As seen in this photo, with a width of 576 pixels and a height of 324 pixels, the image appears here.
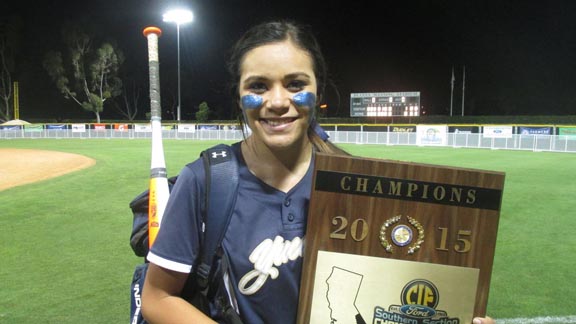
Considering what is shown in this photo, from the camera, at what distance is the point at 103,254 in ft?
18.7

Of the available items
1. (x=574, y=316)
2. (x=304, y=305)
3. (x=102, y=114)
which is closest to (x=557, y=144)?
(x=574, y=316)

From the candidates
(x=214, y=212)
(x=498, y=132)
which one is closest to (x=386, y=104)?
(x=498, y=132)

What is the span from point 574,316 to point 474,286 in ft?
10.8

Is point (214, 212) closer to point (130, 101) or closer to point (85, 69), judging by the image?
point (85, 69)

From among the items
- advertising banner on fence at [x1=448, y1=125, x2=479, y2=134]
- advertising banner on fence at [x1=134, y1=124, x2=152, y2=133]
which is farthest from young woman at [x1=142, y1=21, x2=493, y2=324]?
advertising banner on fence at [x1=134, y1=124, x2=152, y2=133]

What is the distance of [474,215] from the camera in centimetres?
133

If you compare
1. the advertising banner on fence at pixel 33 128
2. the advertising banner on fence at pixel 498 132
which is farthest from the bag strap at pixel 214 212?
the advertising banner on fence at pixel 33 128

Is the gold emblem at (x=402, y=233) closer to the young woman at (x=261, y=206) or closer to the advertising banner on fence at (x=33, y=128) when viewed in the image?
the young woman at (x=261, y=206)

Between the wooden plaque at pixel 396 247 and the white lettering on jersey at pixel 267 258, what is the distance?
0.12 m

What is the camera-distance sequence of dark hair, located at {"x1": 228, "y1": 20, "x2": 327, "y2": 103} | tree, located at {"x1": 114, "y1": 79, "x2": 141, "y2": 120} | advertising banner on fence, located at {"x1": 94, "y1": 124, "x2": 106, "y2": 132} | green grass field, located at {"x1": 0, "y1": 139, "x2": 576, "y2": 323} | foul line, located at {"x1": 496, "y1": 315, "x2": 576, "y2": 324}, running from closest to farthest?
dark hair, located at {"x1": 228, "y1": 20, "x2": 327, "y2": 103} → foul line, located at {"x1": 496, "y1": 315, "x2": 576, "y2": 324} → green grass field, located at {"x1": 0, "y1": 139, "x2": 576, "y2": 323} → advertising banner on fence, located at {"x1": 94, "y1": 124, "x2": 106, "y2": 132} → tree, located at {"x1": 114, "y1": 79, "x2": 141, "y2": 120}

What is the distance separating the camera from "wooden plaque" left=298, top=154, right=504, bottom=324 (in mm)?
1321

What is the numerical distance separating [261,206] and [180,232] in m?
0.28

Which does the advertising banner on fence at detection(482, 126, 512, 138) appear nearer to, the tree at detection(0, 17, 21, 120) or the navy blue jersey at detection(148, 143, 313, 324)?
the navy blue jersey at detection(148, 143, 313, 324)

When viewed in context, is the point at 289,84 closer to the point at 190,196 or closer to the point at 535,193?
the point at 190,196
